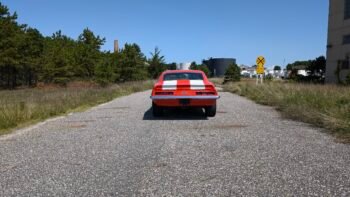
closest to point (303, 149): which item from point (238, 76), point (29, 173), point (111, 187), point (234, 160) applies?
point (234, 160)

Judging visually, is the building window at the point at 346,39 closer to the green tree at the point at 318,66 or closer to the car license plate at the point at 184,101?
the green tree at the point at 318,66

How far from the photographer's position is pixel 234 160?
5.60 m

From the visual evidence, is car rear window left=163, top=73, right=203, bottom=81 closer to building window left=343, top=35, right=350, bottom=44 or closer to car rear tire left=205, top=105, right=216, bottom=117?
car rear tire left=205, top=105, right=216, bottom=117

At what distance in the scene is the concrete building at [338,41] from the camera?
146 ft

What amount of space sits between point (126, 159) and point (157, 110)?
540 cm

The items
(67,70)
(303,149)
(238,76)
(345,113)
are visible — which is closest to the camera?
(303,149)

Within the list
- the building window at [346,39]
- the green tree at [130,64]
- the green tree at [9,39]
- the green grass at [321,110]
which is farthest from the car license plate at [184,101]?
the green tree at [130,64]

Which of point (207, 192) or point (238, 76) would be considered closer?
point (207, 192)

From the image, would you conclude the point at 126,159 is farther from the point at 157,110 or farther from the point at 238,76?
the point at 238,76

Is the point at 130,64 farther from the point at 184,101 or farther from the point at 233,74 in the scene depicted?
the point at 184,101

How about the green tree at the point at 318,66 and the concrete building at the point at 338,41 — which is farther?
the green tree at the point at 318,66

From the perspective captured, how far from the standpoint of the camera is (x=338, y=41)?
46.5 metres

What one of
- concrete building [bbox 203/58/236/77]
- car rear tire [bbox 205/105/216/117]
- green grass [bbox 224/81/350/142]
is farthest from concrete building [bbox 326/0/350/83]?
concrete building [bbox 203/58/236/77]

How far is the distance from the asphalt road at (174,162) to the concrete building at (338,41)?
39828 millimetres
